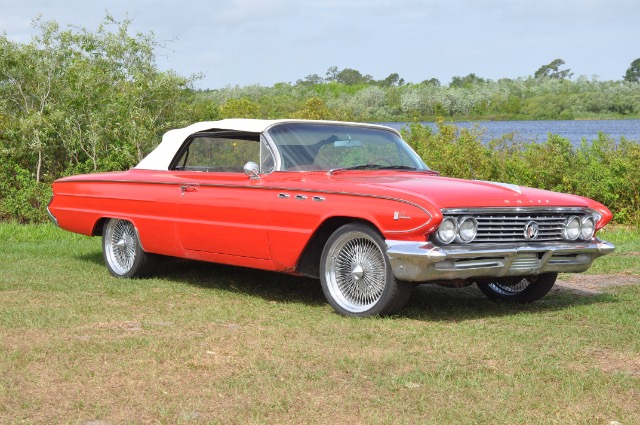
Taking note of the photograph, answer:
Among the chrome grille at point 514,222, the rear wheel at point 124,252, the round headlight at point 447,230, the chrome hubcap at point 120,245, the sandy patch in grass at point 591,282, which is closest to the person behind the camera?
the round headlight at point 447,230

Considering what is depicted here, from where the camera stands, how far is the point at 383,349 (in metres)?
6.02

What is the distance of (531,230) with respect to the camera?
7.14m

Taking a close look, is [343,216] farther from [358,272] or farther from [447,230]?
[447,230]

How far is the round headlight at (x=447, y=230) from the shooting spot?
6734 mm

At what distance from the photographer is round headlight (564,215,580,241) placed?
7.44 meters

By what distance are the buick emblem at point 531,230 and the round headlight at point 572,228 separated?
377mm

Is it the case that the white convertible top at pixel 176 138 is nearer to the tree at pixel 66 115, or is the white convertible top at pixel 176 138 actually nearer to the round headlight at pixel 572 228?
the round headlight at pixel 572 228

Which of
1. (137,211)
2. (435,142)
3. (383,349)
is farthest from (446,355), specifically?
(435,142)

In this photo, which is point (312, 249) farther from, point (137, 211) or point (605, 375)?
point (605, 375)

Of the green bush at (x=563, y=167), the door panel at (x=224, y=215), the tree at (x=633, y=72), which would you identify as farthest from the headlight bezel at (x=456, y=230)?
the tree at (x=633, y=72)

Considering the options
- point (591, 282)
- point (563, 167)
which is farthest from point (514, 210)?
point (563, 167)

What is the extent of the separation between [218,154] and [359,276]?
2.27 m

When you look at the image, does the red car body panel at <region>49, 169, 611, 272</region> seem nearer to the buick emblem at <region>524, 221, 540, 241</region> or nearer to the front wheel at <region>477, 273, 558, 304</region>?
→ the buick emblem at <region>524, 221, 540, 241</region>

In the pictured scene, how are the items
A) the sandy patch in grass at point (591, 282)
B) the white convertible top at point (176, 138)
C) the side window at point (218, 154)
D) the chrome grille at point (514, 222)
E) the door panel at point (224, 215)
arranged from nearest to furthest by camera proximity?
1. the chrome grille at point (514, 222)
2. the door panel at point (224, 215)
3. the side window at point (218, 154)
4. the sandy patch in grass at point (591, 282)
5. the white convertible top at point (176, 138)
